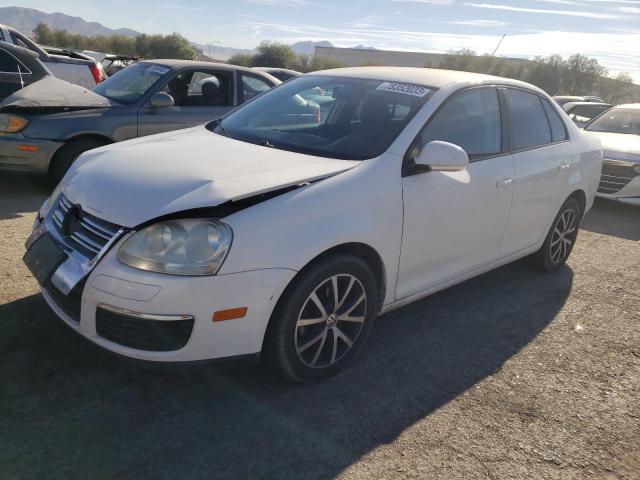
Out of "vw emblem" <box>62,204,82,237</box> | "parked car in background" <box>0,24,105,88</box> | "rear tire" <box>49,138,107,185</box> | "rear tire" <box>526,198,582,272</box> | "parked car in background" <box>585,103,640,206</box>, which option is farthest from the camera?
"parked car in background" <box>0,24,105,88</box>

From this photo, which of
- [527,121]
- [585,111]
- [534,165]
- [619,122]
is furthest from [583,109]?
[534,165]

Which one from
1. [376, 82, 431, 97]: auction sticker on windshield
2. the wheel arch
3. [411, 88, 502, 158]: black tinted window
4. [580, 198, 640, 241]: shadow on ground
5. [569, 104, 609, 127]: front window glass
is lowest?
[580, 198, 640, 241]: shadow on ground

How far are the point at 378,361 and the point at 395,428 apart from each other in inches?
24.8

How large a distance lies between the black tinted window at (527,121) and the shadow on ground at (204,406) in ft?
4.91

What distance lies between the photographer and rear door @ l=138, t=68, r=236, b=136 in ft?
21.6

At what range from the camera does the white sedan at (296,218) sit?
2494 mm

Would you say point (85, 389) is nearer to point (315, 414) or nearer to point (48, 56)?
point (315, 414)

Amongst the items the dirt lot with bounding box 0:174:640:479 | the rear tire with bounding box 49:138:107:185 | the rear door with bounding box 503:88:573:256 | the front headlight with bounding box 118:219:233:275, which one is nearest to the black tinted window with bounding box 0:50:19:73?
the rear tire with bounding box 49:138:107:185

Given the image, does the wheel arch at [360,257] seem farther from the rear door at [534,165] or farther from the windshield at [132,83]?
the windshield at [132,83]

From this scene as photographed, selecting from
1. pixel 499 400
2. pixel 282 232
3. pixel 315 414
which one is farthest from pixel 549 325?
pixel 282 232

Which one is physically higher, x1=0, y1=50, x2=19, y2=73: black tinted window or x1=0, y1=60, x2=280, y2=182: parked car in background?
x1=0, y1=50, x2=19, y2=73: black tinted window

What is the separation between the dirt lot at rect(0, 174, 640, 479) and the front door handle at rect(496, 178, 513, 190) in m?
0.97

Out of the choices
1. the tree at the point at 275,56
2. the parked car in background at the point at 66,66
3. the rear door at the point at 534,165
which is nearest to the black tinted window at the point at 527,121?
the rear door at the point at 534,165

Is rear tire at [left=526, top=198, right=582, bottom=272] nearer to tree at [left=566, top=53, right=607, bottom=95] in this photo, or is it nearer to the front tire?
the front tire
